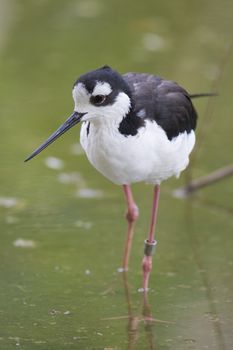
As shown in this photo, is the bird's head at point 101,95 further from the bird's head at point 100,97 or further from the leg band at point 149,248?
the leg band at point 149,248

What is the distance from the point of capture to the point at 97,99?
4.61 m

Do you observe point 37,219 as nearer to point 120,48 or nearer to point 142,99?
point 142,99

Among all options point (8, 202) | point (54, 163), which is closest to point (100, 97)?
point (8, 202)

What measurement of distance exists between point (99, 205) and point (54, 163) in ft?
2.59

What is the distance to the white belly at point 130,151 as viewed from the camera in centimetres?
474

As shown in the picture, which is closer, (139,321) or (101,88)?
(101,88)

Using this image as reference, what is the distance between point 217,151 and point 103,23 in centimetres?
313

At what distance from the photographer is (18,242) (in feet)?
19.4

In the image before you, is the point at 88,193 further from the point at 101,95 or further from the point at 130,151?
the point at 101,95

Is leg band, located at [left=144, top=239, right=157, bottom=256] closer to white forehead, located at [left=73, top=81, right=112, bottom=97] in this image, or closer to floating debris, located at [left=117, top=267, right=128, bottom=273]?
floating debris, located at [left=117, top=267, right=128, bottom=273]

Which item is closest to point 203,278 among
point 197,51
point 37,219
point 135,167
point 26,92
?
point 135,167

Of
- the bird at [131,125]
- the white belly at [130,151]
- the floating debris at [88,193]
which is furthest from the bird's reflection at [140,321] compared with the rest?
the floating debris at [88,193]

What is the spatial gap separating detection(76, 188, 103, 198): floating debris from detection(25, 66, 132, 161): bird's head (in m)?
2.00

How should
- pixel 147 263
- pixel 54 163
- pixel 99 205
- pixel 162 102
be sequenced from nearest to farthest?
1. pixel 162 102
2. pixel 147 263
3. pixel 99 205
4. pixel 54 163
